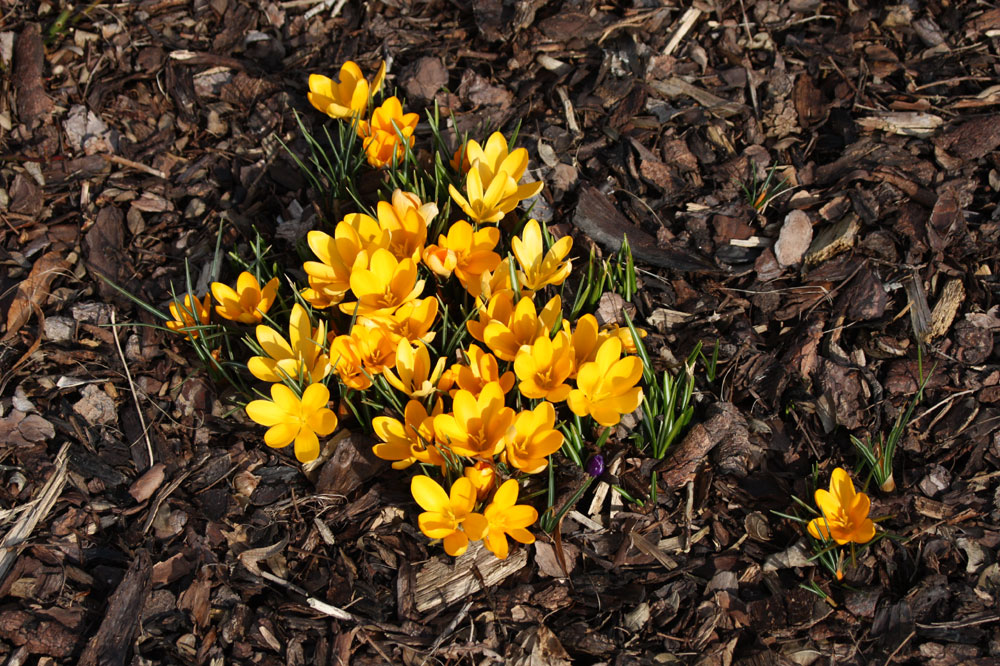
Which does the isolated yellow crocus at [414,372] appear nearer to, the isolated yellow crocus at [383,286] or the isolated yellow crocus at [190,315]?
the isolated yellow crocus at [383,286]

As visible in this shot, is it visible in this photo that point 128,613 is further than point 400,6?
No

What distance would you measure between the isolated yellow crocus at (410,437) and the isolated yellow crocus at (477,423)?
79 mm

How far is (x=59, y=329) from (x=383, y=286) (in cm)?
124

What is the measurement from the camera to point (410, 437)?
196cm

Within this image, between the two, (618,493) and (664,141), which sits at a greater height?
(664,141)

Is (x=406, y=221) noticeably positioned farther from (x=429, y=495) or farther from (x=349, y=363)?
(x=429, y=495)

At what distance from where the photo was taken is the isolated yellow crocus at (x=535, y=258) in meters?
2.08

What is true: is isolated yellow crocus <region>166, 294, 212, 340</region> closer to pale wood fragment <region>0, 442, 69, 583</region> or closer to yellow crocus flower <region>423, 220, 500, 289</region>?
pale wood fragment <region>0, 442, 69, 583</region>

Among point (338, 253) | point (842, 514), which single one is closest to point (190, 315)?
point (338, 253)

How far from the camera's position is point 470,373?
6.33 feet

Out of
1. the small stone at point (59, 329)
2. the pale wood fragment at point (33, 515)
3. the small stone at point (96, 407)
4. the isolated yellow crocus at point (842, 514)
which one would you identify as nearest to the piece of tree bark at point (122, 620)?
the pale wood fragment at point (33, 515)

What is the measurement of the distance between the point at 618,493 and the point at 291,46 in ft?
7.22

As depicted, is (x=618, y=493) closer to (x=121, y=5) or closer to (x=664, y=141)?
(x=664, y=141)

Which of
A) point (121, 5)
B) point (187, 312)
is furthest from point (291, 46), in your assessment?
point (187, 312)
